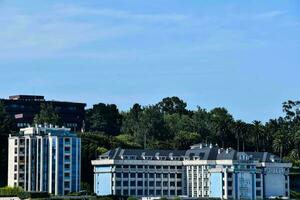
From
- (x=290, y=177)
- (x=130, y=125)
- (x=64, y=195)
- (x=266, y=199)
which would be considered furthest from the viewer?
(x=130, y=125)

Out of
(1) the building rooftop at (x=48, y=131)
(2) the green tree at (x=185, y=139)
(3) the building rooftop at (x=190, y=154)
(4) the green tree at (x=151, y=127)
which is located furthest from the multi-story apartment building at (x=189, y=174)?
(4) the green tree at (x=151, y=127)

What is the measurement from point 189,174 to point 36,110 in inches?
1821

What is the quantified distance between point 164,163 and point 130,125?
32.6m

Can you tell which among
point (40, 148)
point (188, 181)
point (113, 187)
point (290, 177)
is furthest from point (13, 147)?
point (290, 177)

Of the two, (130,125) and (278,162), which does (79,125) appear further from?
(278,162)

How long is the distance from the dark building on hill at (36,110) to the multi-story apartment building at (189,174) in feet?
127

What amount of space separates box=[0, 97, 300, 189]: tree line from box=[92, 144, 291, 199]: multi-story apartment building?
1192 centimetres

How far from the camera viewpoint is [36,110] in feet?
546

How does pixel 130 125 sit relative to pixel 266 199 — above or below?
above

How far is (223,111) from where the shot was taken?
17025 centimetres

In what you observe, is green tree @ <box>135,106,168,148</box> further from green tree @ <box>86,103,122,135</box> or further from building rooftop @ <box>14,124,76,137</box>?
building rooftop @ <box>14,124,76,137</box>

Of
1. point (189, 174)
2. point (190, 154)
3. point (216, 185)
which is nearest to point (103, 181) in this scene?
point (189, 174)

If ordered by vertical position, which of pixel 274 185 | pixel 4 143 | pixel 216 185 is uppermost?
pixel 4 143

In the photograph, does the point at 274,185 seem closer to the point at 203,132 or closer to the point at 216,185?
the point at 216,185
